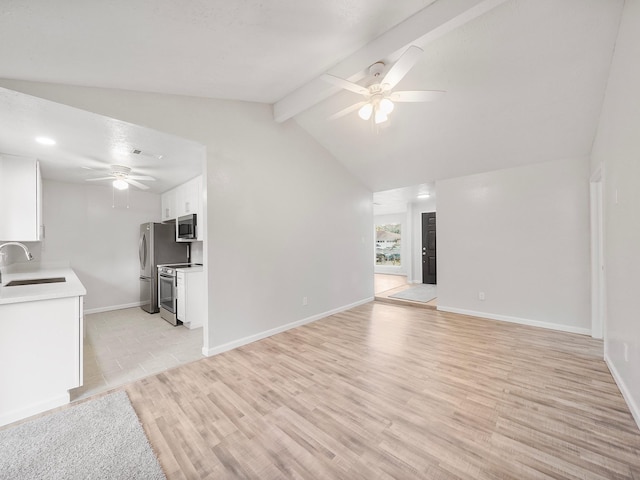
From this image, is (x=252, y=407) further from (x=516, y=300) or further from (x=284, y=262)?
(x=516, y=300)

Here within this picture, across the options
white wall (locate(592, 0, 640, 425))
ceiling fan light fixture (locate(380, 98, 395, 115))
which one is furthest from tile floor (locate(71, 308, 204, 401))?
white wall (locate(592, 0, 640, 425))

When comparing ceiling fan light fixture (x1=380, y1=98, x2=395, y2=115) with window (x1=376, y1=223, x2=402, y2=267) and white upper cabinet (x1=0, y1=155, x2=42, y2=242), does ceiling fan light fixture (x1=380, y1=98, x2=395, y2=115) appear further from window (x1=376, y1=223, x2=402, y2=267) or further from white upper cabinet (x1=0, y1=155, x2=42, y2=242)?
window (x1=376, y1=223, x2=402, y2=267)

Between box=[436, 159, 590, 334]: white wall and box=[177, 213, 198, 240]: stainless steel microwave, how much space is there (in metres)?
4.35

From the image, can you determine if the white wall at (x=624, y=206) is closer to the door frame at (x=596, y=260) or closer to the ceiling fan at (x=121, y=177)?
the door frame at (x=596, y=260)

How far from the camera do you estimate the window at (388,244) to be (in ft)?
32.2

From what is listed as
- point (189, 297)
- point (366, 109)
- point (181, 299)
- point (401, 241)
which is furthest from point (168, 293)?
point (401, 241)

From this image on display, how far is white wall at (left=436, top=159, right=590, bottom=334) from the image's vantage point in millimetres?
3613

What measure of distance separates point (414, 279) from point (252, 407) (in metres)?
6.73

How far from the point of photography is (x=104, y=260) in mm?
5113

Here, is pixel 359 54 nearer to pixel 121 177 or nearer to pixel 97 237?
pixel 121 177

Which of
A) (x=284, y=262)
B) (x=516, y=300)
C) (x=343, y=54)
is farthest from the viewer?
(x=516, y=300)

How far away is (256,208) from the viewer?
347 cm

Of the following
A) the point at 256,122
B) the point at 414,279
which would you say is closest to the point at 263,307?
the point at 256,122

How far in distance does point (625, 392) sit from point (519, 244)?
7.69 ft
